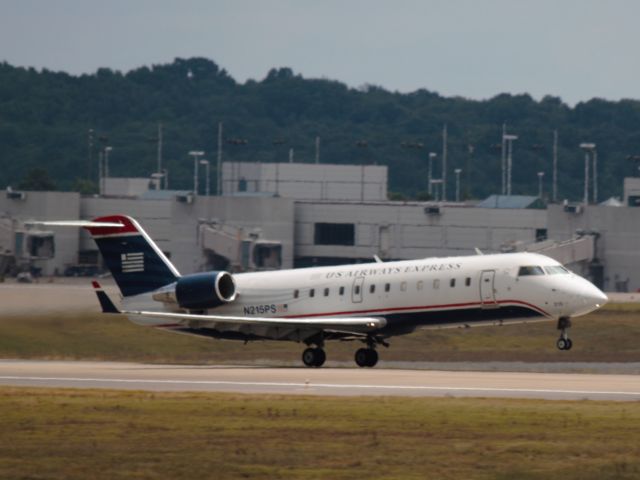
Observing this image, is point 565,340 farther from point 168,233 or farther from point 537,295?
point 168,233

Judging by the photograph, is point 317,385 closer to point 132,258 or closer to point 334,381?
point 334,381

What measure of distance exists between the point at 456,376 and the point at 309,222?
254ft

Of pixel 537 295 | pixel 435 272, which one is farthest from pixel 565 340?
pixel 435 272

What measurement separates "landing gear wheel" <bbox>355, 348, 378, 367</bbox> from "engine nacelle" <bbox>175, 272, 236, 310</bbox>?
4831mm

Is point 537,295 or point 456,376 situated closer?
point 456,376

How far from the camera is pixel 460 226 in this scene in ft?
378

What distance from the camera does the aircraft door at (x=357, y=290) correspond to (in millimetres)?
48281

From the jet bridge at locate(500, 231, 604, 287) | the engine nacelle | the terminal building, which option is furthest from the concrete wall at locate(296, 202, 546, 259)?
the engine nacelle

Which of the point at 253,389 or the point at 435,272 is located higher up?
the point at 435,272

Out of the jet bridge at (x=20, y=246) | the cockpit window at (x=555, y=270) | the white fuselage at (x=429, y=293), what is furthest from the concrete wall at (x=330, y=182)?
the cockpit window at (x=555, y=270)

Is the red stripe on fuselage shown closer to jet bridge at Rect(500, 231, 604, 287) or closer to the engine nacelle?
the engine nacelle

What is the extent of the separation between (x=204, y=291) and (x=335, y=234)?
225 feet

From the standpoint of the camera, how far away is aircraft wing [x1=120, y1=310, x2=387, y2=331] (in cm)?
4756

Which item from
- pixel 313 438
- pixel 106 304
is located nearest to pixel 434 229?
pixel 106 304
